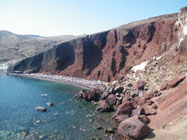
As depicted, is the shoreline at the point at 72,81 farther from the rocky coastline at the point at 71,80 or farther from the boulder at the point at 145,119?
the boulder at the point at 145,119

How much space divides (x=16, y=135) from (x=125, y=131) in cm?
1635

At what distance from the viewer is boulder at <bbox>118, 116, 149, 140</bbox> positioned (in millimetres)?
23922

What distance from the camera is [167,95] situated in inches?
1341

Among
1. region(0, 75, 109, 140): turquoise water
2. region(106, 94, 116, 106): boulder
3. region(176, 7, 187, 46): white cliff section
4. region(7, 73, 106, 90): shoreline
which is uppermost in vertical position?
region(176, 7, 187, 46): white cliff section

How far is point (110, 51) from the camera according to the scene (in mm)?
Answer: 81812

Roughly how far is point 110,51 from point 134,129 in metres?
59.9

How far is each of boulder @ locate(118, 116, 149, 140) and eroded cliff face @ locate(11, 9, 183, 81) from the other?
3966cm

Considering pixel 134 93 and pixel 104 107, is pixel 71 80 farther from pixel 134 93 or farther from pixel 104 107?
pixel 104 107

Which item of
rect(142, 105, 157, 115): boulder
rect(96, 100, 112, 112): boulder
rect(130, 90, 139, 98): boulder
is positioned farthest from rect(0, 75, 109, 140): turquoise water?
rect(130, 90, 139, 98): boulder

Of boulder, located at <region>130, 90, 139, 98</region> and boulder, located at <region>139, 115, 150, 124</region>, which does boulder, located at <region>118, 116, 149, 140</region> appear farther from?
boulder, located at <region>130, 90, 139, 98</region>

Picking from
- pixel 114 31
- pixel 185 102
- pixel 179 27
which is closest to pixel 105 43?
pixel 114 31

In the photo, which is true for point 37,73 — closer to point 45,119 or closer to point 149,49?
point 149,49

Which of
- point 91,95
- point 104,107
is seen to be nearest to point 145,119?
point 104,107

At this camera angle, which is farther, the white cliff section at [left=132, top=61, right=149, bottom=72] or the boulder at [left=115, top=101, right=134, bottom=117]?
the white cliff section at [left=132, top=61, right=149, bottom=72]
